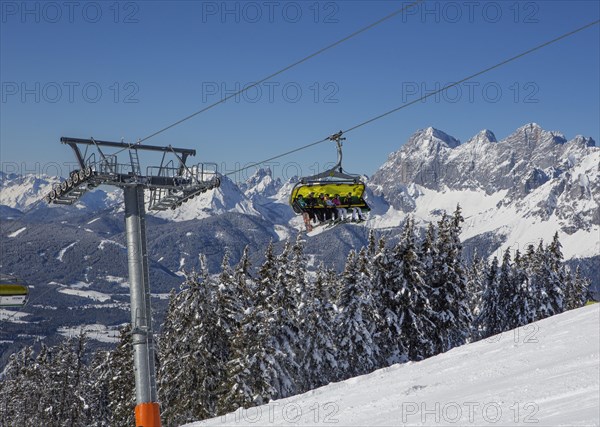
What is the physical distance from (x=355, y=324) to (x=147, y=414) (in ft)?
77.7

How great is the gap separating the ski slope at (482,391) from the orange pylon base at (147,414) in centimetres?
285

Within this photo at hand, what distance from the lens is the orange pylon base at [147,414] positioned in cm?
2108

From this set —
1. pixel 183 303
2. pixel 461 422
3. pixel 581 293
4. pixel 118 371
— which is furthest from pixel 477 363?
pixel 581 293

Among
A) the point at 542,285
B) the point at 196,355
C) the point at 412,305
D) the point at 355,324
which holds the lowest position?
the point at 196,355

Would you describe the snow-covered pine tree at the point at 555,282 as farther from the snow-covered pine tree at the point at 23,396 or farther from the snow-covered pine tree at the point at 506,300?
the snow-covered pine tree at the point at 23,396

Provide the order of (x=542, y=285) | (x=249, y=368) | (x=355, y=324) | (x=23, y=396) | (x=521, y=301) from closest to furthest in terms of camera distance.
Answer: (x=249, y=368), (x=355, y=324), (x=521, y=301), (x=542, y=285), (x=23, y=396)

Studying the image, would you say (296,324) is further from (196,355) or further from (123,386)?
Answer: (123,386)

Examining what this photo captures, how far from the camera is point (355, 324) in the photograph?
43406 millimetres

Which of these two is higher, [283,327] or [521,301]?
[521,301]

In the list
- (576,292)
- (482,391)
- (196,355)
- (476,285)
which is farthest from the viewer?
(476,285)

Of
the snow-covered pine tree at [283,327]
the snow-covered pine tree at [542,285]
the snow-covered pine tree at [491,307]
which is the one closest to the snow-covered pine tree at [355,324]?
the snow-covered pine tree at [283,327]

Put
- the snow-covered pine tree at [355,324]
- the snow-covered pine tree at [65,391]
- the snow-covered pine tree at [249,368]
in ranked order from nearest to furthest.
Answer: the snow-covered pine tree at [249,368] < the snow-covered pine tree at [355,324] < the snow-covered pine tree at [65,391]

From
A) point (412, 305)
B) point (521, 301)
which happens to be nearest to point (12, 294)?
point (412, 305)

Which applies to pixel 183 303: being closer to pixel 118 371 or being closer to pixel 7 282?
pixel 118 371
